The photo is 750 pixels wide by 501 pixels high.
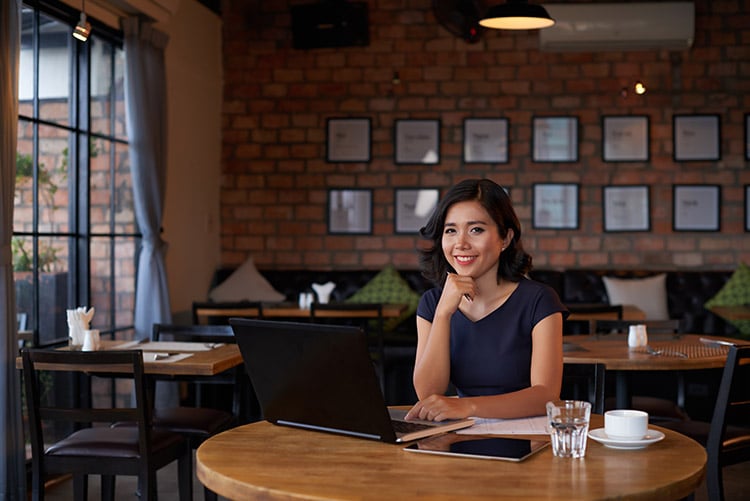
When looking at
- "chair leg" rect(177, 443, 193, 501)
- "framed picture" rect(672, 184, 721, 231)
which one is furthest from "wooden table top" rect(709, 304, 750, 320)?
"chair leg" rect(177, 443, 193, 501)

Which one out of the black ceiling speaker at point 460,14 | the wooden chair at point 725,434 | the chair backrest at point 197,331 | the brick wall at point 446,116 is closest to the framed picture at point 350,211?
the brick wall at point 446,116

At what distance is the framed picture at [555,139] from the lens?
7359mm

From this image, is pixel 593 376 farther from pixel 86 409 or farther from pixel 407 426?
pixel 86 409

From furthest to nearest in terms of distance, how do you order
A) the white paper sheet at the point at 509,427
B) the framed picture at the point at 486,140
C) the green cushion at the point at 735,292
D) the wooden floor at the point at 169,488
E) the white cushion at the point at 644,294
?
the framed picture at the point at 486,140, the white cushion at the point at 644,294, the green cushion at the point at 735,292, the wooden floor at the point at 169,488, the white paper sheet at the point at 509,427

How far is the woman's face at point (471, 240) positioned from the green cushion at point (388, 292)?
14.4 ft

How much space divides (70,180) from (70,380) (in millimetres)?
1115

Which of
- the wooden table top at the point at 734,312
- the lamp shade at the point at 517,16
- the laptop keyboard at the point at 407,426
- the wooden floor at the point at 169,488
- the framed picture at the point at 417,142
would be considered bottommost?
the wooden floor at the point at 169,488

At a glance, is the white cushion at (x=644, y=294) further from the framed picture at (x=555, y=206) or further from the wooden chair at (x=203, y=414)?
the wooden chair at (x=203, y=414)

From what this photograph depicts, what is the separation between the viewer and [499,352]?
2.41 meters

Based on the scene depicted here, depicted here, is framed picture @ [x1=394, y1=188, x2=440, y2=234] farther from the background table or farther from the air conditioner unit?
the background table

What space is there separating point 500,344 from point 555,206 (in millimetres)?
5116

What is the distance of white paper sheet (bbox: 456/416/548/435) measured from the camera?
6.58ft

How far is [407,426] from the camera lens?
1.98 metres

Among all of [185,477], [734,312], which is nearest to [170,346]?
[185,477]
